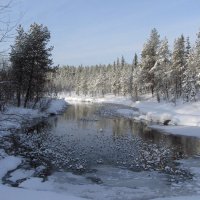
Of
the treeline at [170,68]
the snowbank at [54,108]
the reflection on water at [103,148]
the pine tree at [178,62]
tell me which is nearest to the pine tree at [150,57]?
the treeline at [170,68]

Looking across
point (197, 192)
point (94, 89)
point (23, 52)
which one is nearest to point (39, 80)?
point (23, 52)

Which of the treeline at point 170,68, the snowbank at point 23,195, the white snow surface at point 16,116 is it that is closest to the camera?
the white snow surface at point 16,116

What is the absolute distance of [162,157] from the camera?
2262cm

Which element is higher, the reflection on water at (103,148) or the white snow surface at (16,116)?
the white snow surface at (16,116)

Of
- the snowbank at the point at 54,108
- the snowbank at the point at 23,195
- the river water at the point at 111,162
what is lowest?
the river water at the point at 111,162

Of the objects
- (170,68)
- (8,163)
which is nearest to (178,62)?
(170,68)

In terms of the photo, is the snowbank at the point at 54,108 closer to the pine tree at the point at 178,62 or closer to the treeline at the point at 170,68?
the treeline at the point at 170,68

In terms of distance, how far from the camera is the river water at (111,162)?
15.8 meters

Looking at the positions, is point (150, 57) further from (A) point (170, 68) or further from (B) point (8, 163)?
(B) point (8, 163)

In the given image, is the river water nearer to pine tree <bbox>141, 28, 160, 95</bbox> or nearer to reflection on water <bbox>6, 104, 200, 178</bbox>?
reflection on water <bbox>6, 104, 200, 178</bbox>

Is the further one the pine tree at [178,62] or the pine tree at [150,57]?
the pine tree at [178,62]

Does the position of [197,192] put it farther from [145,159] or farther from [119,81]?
[119,81]

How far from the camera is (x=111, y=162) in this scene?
20.7 meters

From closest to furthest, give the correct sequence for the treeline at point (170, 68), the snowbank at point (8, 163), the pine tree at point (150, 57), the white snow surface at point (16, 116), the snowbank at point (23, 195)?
the white snow surface at point (16, 116) → the snowbank at point (23, 195) → the snowbank at point (8, 163) → the treeline at point (170, 68) → the pine tree at point (150, 57)
